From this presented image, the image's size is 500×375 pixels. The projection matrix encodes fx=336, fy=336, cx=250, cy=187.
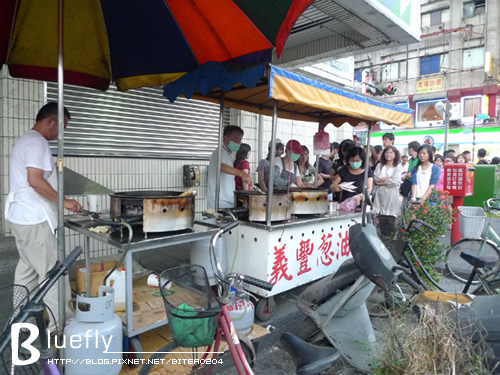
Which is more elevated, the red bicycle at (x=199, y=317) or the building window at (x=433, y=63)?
the building window at (x=433, y=63)

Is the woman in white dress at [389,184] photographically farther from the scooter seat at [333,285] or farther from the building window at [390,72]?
the building window at [390,72]

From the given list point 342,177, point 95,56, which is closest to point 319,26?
point 342,177

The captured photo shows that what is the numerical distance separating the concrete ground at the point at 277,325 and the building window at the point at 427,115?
24255 mm

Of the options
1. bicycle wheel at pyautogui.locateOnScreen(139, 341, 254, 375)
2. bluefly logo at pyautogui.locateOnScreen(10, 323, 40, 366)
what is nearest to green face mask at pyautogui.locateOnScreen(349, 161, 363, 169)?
bicycle wheel at pyautogui.locateOnScreen(139, 341, 254, 375)

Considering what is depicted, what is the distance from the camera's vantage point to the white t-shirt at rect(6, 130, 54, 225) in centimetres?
297

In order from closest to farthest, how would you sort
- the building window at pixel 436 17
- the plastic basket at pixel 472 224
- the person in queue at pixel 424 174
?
1. the plastic basket at pixel 472 224
2. the person in queue at pixel 424 174
3. the building window at pixel 436 17

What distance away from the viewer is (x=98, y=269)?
339 centimetres

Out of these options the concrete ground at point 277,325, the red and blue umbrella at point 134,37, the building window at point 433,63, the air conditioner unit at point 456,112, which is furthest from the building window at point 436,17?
the red and blue umbrella at point 134,37

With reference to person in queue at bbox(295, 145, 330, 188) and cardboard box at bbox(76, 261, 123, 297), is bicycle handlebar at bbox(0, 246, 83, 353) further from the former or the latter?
person in queue at bbox(295, 145, 330, 188)

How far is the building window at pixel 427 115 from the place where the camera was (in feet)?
85.7

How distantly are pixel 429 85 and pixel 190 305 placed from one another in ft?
98.9

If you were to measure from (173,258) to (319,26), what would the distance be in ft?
15.9

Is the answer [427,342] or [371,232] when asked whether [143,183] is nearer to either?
[371,232]

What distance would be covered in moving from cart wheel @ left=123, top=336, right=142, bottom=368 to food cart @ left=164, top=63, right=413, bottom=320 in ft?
4.40
